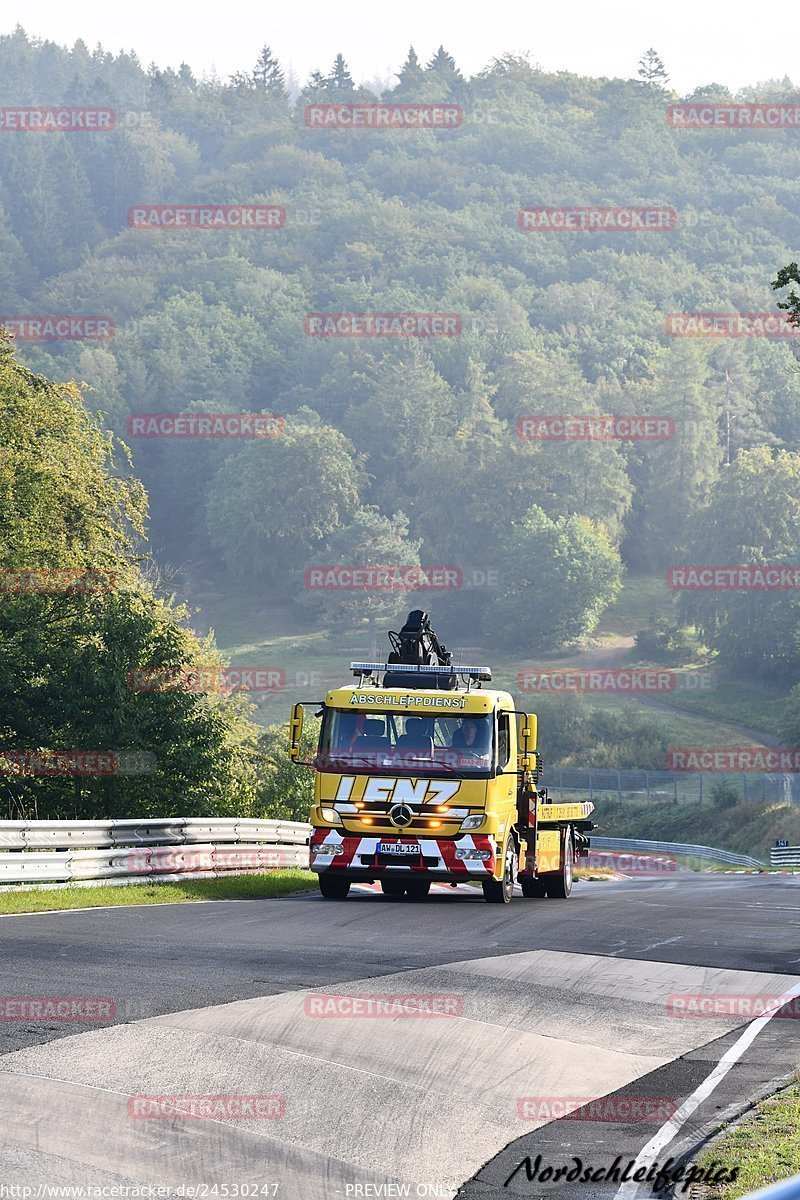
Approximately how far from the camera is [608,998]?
12703mm

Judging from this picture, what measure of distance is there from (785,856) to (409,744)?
37856 mm

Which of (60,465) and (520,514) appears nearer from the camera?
(60,465)

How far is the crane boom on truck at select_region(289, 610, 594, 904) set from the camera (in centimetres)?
2030

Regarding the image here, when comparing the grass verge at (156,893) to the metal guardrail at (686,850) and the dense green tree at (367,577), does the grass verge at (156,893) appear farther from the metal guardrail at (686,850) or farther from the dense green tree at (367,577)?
the dense green tree at (367,577)

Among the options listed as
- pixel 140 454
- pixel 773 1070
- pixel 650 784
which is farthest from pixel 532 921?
pixel 140 454

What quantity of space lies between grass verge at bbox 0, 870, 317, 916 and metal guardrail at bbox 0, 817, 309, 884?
0.31 meters

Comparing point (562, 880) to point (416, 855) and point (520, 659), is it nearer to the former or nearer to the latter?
point (416, 855)

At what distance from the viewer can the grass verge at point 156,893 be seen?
18750mm

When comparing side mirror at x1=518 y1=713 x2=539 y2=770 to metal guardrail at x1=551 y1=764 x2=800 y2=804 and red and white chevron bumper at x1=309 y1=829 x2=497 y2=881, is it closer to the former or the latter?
red and white chevron bumper at x1=309 y1=829 x2=497 y2=881

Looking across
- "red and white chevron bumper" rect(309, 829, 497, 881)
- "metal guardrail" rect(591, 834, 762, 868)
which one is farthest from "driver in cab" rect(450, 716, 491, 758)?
"metal guardrail" rect(591, 834, 762, 868)

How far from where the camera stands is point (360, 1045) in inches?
399

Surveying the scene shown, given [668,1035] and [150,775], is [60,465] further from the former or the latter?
[668,1035]

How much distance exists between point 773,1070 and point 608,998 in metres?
2.64

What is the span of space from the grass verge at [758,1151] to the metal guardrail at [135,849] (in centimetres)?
1277
